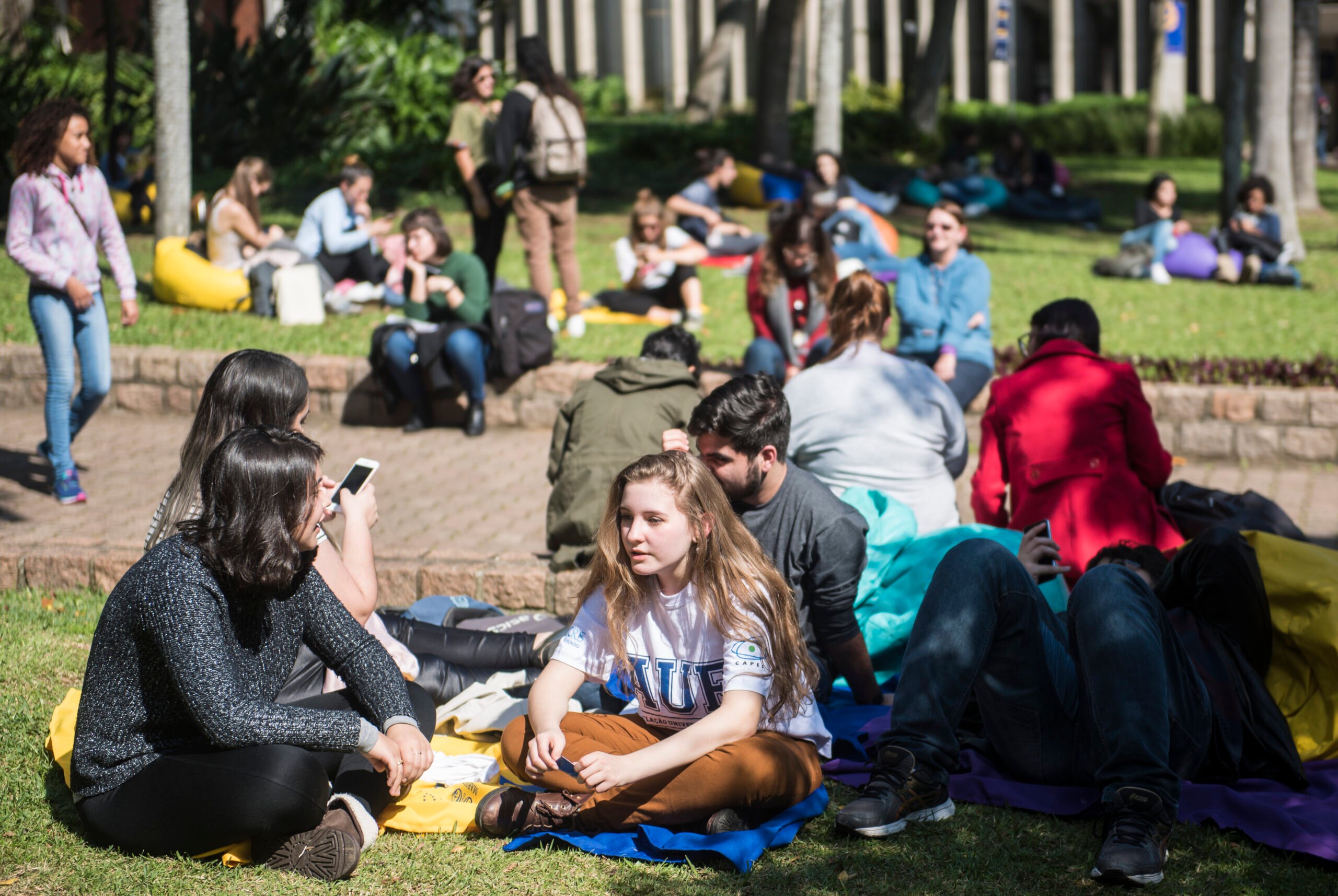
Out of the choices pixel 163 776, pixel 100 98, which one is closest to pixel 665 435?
pixel 163 776

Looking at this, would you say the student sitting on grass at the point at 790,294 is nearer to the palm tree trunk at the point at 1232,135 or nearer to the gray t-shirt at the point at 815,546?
the gray t-shirt at the point at 815,546

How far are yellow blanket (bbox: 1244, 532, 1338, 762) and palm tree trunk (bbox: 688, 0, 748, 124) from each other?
21839 millimetres

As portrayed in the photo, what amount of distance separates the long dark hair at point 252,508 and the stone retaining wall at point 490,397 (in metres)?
4.65

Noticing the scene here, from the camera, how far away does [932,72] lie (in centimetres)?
2239

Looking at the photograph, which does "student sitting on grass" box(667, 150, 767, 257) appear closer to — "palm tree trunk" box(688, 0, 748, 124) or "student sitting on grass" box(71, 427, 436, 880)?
"student sitting on grass" box(71, 427, 436, 880)

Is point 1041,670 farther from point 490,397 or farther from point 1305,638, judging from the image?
point 490,397

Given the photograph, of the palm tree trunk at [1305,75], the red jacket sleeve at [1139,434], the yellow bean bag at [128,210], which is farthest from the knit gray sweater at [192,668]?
the palm tree trunk at [1305,75]

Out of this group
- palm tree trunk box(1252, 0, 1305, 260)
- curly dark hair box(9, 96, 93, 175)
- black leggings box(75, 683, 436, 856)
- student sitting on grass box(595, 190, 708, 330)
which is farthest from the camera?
palm tree trunk box(1252, 0, 1305, 260)

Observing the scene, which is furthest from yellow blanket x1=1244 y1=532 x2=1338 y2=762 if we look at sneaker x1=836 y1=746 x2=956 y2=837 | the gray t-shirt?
the gray t-shirt

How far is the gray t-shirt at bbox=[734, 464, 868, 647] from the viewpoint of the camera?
3939 mm

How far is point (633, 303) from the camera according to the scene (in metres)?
9.95

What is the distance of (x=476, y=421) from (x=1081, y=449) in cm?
417

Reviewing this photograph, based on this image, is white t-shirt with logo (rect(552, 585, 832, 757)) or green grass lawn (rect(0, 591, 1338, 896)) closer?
green grass lawn (rect(0, 591, 1338, 896))

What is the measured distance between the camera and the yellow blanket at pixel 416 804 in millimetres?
3252
